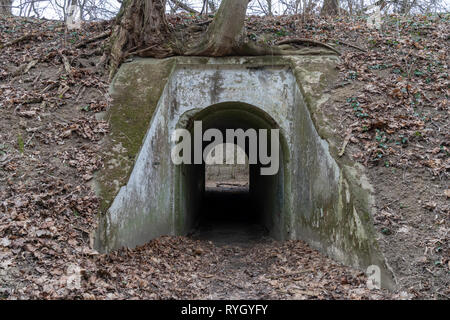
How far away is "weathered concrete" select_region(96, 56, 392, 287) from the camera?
18.5 ft

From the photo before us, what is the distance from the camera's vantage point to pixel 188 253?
686cm

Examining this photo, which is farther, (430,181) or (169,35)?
(169,35)

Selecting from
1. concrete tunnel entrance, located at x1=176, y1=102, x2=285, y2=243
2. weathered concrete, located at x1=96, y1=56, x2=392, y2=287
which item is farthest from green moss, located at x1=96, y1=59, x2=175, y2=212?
concrete tunnel entrance, located at x1=176, y1=102, x2=285, y2=243

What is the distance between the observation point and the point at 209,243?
8289mm

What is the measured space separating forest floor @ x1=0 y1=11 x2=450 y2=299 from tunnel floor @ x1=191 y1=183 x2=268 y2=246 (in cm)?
87

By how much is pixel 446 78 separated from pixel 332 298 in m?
5.63

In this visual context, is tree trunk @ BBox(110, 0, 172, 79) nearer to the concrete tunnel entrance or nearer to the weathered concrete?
the weathered concrete

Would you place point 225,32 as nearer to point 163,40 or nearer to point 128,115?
point 163,40

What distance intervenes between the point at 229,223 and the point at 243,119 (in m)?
4.11

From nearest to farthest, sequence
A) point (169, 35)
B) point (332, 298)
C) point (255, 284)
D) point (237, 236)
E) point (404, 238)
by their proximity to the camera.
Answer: point (332, 298), point (404, 238), point (255, 284), point (169, 35), point (237, 236)

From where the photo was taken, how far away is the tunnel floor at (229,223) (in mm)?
9539

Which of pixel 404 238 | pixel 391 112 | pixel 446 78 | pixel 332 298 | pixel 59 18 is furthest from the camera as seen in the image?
pixel 59 18

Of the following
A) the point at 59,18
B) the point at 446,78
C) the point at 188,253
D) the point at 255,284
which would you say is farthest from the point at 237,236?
the point at 59,18

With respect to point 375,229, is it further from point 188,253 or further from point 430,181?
point 188,253
